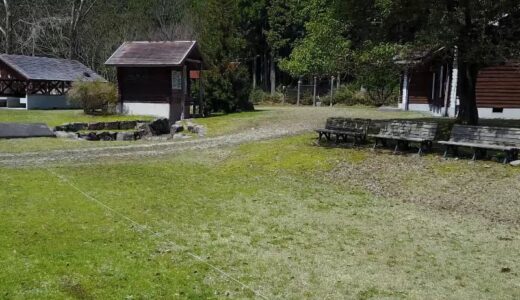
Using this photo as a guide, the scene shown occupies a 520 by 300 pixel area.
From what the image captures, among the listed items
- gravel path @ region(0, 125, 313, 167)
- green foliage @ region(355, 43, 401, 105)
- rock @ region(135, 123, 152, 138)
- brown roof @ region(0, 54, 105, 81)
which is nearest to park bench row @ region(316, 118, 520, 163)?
green foliage @ region(355, 43, 401, 105)

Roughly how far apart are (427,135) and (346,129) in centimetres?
306

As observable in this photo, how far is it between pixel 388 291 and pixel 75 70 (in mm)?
34836

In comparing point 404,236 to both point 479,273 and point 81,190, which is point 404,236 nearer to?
point 479,273

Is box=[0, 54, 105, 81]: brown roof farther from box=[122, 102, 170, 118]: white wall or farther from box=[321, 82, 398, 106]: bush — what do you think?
box=[321, 82, 398, 106]: bush

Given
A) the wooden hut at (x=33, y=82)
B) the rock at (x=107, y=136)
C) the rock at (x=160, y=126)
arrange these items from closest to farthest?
the rock at (x=107, y=136) < the rock at (x=160, y=126) < the wooden hut at (x=33, y=82)

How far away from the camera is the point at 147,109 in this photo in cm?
2952

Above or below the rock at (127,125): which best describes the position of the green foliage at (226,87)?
above

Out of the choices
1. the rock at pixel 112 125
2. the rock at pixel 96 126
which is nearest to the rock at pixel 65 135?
the rock at pixel 96 126

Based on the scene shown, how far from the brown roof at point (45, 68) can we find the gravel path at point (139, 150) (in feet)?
51.1

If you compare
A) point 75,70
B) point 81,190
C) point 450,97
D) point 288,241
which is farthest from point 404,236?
point 75,70

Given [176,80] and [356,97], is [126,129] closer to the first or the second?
[176,80]

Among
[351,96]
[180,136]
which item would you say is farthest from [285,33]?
[180,136]

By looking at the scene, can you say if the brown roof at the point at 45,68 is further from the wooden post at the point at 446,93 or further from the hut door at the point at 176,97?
the wooden post at the point at 446,93

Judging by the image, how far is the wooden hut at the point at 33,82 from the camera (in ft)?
108
